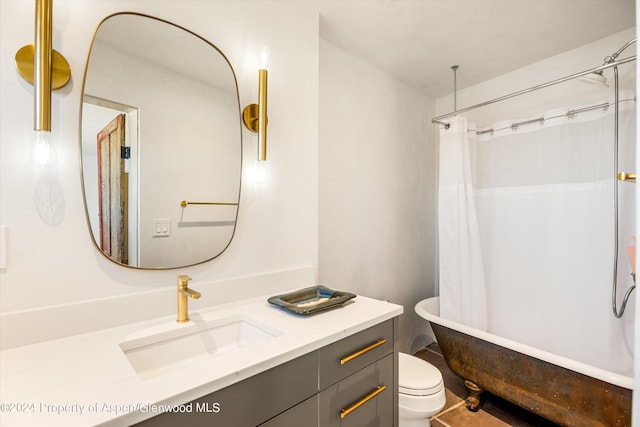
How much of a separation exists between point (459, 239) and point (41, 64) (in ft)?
7.66

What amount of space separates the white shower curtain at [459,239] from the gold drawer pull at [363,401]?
1.27 m

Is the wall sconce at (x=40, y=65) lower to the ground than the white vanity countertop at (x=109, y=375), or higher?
higher

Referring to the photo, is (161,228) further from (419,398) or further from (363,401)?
(419,398)

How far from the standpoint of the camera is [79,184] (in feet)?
3.26

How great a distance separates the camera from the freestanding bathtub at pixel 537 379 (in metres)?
1.36

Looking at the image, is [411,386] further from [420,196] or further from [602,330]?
[420,196]

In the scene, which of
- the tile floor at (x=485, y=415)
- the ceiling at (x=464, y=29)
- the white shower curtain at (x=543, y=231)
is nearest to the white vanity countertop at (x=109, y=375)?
the tile floor at (x=485, y=415)

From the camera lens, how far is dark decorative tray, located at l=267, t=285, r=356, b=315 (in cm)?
119

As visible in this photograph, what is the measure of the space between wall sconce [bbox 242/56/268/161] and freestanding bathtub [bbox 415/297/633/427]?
1.60m

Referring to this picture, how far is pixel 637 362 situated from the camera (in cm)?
113

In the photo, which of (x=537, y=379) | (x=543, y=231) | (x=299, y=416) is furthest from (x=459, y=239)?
(x=299, y=416)

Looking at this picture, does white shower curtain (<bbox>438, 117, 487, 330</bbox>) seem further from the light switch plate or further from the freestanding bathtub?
the light switch plate

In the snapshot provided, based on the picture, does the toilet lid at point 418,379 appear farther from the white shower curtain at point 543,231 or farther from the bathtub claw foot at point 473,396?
the white shower curtain at point 543,231

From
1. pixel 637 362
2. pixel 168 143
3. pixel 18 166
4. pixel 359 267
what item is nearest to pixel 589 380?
pixel 637 362
